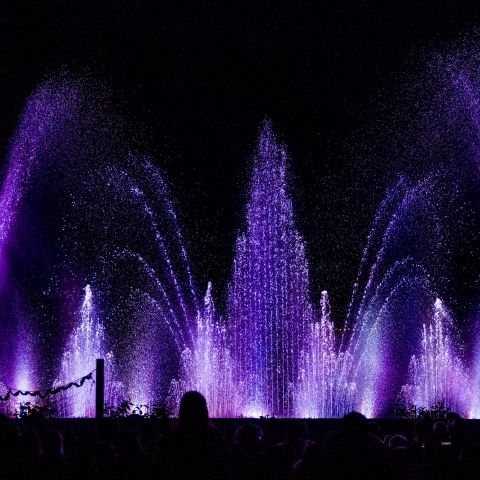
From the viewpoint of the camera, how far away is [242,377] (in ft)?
95.1

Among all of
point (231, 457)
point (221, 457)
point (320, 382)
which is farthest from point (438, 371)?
point (221, 457)

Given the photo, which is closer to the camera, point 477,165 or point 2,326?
point 477,165

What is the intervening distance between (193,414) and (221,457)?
38 centimetres

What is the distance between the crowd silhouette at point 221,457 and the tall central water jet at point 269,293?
67.6ft

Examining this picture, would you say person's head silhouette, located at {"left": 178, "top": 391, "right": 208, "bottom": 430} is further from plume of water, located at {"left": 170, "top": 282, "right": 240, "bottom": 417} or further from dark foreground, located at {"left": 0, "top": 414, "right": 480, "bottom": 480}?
plume of water, located at {"left": 170, "top": 282, "right": 240, "bottom": 417}

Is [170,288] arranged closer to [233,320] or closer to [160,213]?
[160,213]

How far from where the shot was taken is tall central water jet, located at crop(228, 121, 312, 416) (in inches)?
1161

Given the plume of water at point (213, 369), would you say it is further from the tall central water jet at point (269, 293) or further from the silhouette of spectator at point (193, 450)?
the silhouette of spectator at point (193, 450)

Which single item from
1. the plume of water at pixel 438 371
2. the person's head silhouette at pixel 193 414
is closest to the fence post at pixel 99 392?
the person's head silhouette at pixel 193 414

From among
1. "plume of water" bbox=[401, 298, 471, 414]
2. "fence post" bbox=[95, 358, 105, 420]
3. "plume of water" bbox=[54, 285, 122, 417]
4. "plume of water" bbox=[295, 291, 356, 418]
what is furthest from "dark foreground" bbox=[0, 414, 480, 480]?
"plume of water" bbox=[401, 298, 471, 414]

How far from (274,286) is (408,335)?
15060 mm

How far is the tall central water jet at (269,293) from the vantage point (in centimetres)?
2950

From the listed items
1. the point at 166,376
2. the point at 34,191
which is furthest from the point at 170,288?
the point at 34,191

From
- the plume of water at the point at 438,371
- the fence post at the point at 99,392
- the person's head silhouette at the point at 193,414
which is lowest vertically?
the person's head silhouette at the point at 193,414
